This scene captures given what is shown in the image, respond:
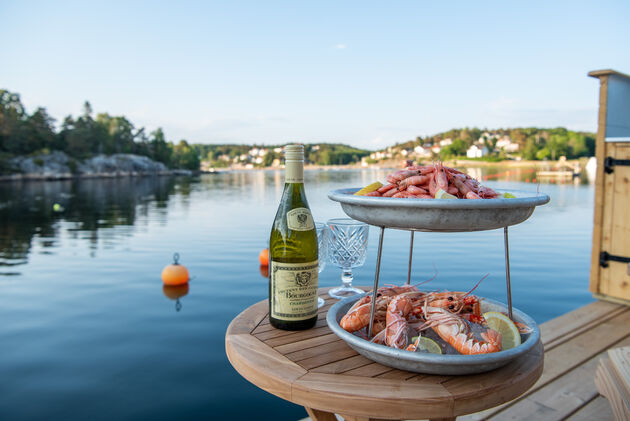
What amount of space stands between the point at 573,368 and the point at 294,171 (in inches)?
116

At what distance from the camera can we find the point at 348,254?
2.06 meters

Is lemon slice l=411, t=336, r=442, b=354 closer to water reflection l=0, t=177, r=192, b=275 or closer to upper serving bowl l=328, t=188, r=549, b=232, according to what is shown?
upper serving bowl l=328, t=188, r=549, b=232

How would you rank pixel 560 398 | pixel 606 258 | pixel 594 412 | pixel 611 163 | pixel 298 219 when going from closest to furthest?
1. pixel 298 219
2. pixel 594 412
3. pixel 560 398
4. pixel 611 163
5. pixel 606 258

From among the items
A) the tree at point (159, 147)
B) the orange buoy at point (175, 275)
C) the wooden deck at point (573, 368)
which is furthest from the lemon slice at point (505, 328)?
the tree at point (159, 147)

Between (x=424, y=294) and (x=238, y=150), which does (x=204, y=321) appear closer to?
(x=424, y=294)

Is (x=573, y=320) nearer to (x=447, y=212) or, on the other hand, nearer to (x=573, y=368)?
(x=573, y=368)

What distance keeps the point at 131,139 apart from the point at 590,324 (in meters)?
99.7

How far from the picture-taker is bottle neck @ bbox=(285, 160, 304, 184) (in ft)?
5.17

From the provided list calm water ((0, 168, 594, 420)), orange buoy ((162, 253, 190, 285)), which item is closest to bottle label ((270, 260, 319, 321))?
calm water ((0, 168, 594, 420))

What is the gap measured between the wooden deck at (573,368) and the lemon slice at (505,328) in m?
1.62

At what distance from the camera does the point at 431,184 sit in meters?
1.42

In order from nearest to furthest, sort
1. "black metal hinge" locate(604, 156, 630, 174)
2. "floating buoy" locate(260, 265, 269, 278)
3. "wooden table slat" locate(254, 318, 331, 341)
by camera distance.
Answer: "wooden table slat" locate(254, 318, 331, 341) → "black metal hinge" locate(604, 156, 630, 174) → "floating buoy" locate(260, 265, 269, 278)

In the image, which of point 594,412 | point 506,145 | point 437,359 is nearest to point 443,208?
point 437,359

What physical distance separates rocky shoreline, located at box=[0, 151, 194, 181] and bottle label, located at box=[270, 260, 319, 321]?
67992 millimetres
